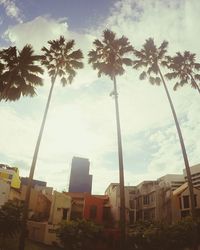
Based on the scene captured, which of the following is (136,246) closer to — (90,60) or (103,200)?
(103,200)

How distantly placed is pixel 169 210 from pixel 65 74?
3178 cm

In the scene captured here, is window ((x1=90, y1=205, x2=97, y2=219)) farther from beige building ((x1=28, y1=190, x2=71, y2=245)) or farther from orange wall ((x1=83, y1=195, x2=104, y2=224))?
beige building ((x1=28, y1=190, x2=71, y2=245))

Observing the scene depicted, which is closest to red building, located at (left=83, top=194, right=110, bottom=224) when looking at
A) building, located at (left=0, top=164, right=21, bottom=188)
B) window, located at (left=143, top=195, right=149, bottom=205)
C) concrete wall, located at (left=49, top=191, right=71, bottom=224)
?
concrete wall, located at (left=49, top=191, right=71, bottom=224)

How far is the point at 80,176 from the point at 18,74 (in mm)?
155357

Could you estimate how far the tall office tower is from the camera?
179250 mm

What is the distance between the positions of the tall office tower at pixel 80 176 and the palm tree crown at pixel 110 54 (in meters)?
150

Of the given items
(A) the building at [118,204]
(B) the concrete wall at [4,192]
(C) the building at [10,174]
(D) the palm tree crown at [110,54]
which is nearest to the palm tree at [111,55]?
(D) the palm tree crown at [110,54]

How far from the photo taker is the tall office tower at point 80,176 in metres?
179

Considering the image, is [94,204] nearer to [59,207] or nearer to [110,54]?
[59,207]

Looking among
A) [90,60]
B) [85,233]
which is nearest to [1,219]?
[85,233]

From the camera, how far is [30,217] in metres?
55.8

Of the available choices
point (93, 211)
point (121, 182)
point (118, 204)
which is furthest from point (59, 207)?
point (121, 182)

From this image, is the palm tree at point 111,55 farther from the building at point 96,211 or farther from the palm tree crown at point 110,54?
the building at point 96,211

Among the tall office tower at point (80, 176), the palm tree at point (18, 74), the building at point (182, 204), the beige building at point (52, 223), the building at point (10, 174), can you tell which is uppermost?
the tall office tower at point (80, 176)
